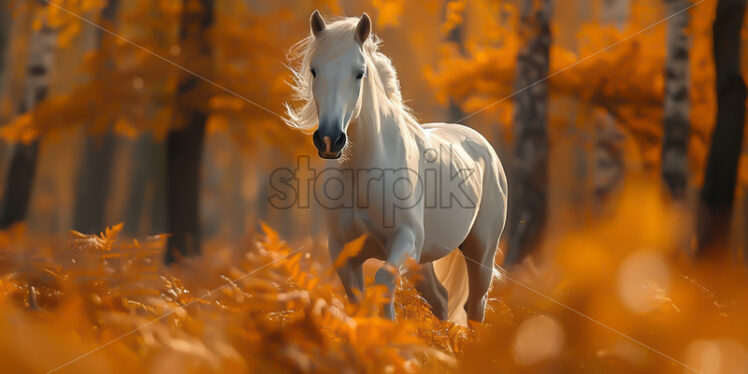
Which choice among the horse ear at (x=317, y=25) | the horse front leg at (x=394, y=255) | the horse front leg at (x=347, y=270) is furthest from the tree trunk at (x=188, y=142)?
the horse front leg at (x=394, y=255)

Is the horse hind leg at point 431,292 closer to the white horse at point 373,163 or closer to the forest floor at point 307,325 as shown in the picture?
the white horse at point 373,163

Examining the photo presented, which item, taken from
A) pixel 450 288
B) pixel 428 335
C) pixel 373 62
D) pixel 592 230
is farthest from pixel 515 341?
Answer: pixel 592 230

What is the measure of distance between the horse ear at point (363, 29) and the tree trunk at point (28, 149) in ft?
20.4

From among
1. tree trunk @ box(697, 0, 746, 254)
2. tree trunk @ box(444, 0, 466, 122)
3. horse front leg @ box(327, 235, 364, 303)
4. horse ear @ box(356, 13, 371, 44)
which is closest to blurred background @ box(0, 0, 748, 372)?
tree trunk @ box(697, 0, 746, 254)

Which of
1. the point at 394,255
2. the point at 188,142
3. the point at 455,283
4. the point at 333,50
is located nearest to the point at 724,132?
the point at 455,283

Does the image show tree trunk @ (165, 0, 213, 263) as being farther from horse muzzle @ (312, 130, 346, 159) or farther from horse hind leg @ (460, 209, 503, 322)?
horse muzzle @ (312, 130, 346, 159)

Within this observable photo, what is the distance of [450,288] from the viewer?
17.2 feet

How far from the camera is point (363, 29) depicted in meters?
3.44

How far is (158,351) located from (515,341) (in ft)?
4.77

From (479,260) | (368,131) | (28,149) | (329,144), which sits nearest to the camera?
(329,144)

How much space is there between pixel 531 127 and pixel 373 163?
421 cm

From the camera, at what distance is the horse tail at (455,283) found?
17.2 ft

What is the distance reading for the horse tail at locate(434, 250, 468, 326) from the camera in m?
5.23

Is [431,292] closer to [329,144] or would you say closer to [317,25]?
[329,144]
